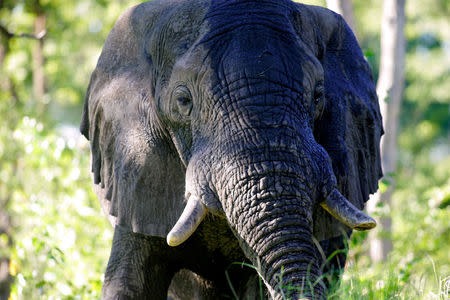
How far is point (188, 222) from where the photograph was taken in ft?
10.5

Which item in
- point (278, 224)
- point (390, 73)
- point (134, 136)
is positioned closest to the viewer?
point (278, 224)

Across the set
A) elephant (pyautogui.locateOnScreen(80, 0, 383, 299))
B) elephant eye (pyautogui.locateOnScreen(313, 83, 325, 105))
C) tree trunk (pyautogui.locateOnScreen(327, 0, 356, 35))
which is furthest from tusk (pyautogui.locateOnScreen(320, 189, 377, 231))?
tree trunk (pyautogui.locateOnScreen(327, 0, 356, 35))

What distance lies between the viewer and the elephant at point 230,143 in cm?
313

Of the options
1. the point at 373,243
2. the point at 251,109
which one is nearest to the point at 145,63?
the point at 251,109

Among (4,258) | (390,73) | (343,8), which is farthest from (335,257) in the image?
(4,258)

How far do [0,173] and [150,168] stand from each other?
6.47 m

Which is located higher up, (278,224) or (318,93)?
(318,93)

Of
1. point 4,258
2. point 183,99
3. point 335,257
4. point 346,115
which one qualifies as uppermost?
point 183,99

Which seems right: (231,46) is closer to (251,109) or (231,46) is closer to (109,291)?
(251,109)

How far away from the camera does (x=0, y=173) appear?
9.70 metres

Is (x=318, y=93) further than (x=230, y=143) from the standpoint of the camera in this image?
Yes

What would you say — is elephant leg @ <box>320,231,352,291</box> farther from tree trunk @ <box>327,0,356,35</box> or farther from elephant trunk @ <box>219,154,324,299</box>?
tree trunk @ <box>327,0,356,35</box>

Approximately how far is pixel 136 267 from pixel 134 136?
2.28 feet

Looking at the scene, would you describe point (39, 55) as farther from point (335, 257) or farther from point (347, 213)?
point (347, 213)
